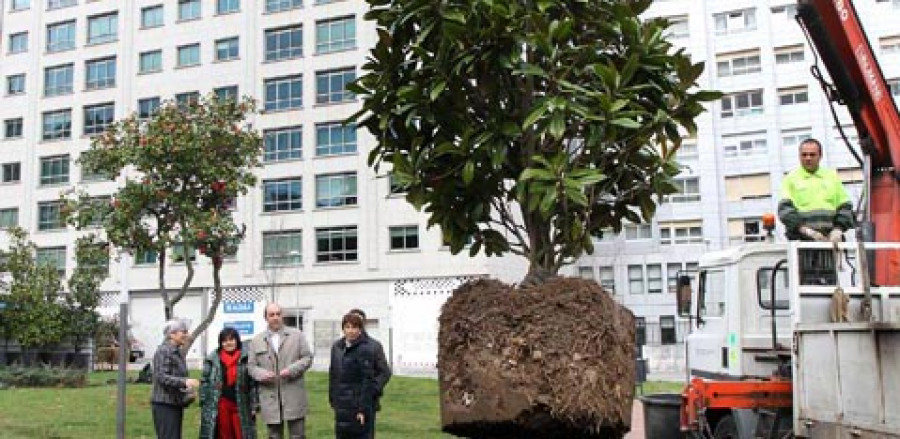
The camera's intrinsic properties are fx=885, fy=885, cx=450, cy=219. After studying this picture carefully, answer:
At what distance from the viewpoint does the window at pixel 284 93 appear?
47.2 metres

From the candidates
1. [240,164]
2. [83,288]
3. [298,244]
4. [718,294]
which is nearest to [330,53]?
[298,244]

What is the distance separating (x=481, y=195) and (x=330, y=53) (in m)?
43.1

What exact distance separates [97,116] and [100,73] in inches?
108

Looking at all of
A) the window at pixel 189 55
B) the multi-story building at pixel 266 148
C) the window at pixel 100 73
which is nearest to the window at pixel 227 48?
the multi-story building at pixel 266 148

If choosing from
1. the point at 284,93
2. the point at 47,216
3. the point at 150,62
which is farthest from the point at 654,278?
the point at 47,216

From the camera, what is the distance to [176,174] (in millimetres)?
19453

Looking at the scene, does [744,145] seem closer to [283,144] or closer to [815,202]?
[283,144]

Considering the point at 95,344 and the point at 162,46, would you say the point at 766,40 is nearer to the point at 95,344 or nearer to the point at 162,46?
the point at 162,46

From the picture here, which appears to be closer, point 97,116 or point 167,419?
point 167,419

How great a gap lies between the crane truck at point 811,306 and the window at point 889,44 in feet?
137

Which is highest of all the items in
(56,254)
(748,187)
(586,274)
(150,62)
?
(150,62)

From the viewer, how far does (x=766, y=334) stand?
357 inches

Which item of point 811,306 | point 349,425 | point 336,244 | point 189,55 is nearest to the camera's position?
point 811,306

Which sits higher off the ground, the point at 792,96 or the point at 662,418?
the point at 792,96
